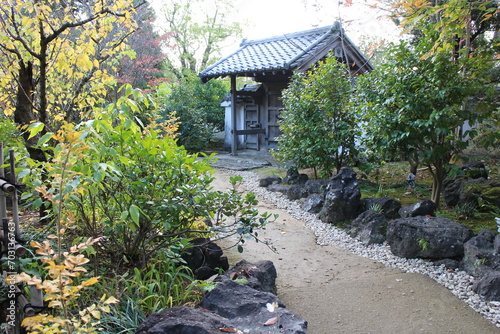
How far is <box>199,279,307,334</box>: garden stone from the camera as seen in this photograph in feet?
7.22

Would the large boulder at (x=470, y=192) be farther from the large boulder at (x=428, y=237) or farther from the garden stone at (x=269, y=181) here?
the garden stone at (x=269, y=181)

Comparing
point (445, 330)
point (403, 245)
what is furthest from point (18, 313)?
point (403, 245)

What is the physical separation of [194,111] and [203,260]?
36.0 feet

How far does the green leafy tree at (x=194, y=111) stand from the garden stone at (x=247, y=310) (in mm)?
9888

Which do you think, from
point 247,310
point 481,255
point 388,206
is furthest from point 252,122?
point 247,310

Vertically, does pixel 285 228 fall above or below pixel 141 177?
below

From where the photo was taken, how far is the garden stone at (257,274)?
116 inches

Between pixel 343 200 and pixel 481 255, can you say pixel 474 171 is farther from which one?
pixel 481 255

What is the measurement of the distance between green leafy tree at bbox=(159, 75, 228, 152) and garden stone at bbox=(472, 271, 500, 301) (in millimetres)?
10107

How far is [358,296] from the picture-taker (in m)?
3.23

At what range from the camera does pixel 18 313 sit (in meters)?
2.05

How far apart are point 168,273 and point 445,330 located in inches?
85.7

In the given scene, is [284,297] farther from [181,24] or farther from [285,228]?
[181,24]

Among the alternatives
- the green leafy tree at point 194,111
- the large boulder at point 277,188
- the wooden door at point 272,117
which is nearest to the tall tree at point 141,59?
the green leafy tree at point 194,111
